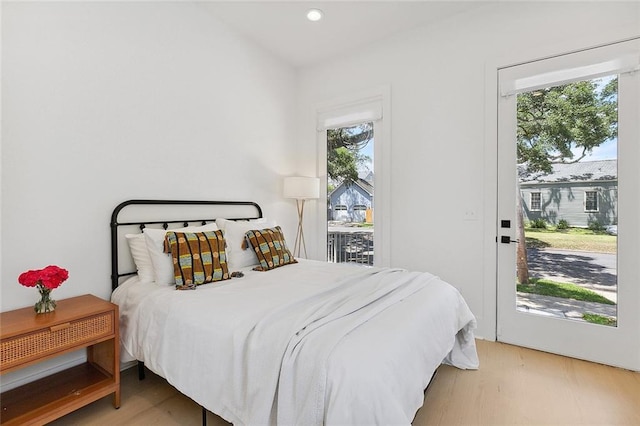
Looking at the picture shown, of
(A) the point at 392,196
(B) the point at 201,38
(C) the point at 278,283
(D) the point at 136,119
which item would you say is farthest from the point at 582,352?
(B) the point at 201,38

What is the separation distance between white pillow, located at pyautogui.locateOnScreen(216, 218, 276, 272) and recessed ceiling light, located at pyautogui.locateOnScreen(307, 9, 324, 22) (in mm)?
2063

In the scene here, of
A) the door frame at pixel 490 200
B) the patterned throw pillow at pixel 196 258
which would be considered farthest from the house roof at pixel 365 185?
the patterned throw pillow at pixel 196 258

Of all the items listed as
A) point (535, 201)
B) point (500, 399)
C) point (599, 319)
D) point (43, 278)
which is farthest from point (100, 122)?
point (599, 319)

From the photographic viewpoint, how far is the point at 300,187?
11.9 feet

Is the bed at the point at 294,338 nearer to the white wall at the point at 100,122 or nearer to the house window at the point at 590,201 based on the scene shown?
the white wall at the point at 100,122

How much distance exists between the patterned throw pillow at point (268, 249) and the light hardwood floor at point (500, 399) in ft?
3.61

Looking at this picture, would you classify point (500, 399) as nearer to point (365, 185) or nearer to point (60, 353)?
point (365, 185)

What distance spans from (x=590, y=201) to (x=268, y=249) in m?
2.62

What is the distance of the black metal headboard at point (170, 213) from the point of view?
2297 millimetres

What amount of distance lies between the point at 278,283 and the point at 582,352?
96.6 inches

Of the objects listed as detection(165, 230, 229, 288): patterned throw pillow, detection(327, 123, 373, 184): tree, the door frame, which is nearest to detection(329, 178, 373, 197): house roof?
detection(327, 123, 373, 184): tree

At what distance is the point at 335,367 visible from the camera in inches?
45.1

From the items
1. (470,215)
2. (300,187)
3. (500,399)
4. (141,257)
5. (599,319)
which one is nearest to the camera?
(500,399)

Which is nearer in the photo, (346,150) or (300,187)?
(300,187)
